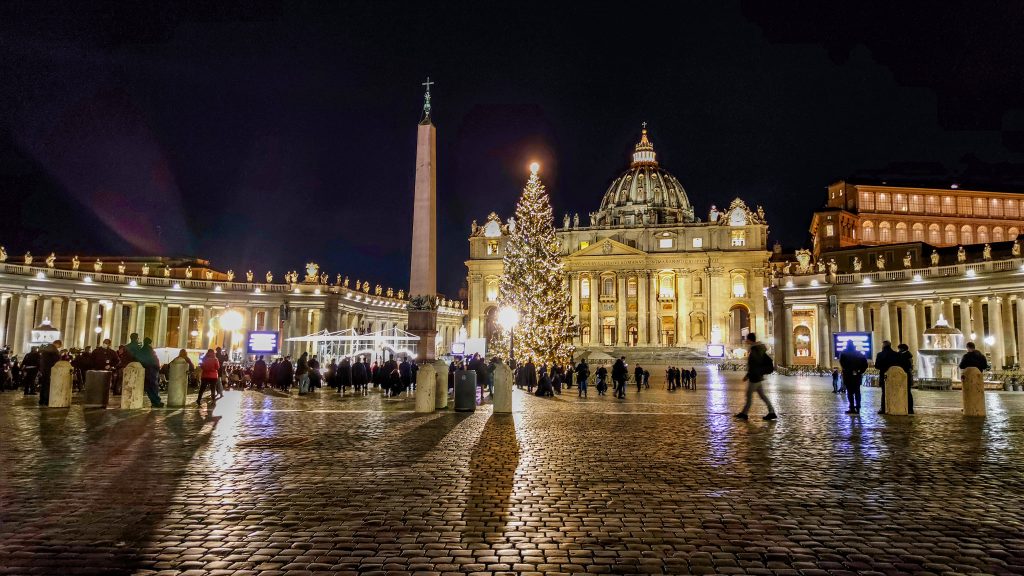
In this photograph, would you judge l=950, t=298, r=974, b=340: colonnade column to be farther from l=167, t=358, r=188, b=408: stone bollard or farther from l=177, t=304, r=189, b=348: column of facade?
l=177, t=304, r=189, b=348: column of facade

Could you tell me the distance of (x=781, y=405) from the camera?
1897 centimetres

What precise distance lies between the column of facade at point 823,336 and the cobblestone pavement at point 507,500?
43190 mm

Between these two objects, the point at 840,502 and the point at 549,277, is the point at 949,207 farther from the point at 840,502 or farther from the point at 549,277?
the point at 840,502

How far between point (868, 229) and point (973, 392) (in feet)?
230

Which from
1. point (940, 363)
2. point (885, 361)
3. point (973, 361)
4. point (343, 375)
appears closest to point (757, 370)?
point (885, 361)

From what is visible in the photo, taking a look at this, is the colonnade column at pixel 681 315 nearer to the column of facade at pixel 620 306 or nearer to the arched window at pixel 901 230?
the column of facade at pixel 620 306

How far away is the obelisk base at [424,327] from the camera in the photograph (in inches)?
979

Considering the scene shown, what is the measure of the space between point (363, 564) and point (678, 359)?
69.4 metres

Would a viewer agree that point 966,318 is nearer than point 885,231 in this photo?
Yes

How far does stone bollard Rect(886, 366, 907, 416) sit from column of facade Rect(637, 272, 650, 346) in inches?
2842

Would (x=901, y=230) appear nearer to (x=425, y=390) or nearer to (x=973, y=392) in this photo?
(x=973, y=392)

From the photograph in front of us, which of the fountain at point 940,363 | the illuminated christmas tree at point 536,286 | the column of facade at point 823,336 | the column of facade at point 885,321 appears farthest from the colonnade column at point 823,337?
the illuminated christmas tree at point 536,286

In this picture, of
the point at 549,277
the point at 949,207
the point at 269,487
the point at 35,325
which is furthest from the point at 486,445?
the point at 949,207

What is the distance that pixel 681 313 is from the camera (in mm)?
88688
